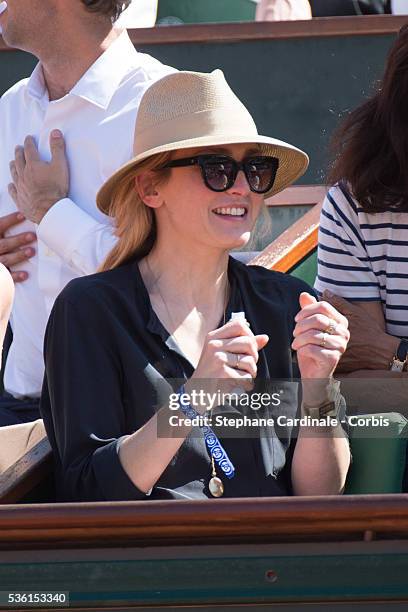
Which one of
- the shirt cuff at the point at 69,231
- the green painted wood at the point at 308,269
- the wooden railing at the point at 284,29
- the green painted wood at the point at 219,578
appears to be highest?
the wooden railing at the point at 284,29

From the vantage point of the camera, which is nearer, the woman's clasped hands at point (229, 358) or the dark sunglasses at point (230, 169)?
the woman's clasped hands at point (229, 358)

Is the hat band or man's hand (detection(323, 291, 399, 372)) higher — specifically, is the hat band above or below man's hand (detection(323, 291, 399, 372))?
above

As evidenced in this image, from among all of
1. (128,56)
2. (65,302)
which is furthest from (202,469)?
(128,56)

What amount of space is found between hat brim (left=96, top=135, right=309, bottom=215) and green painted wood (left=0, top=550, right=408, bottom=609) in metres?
0.82

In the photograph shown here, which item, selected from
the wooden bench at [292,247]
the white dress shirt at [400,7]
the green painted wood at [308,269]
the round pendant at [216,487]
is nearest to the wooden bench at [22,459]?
the round pendant at [216,487]

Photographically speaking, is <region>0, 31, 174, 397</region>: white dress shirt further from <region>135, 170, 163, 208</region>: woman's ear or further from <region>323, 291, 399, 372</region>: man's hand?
<region>323, 291, 399, 372</region>: man's hand

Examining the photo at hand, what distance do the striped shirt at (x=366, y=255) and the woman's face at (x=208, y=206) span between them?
1.44ft

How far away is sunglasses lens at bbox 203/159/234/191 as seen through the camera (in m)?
2.51

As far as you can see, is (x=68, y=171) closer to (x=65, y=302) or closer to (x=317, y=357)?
(x=65, y=302)

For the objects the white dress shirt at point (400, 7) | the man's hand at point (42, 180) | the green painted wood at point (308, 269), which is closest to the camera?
the man's hand at point (42, 180)

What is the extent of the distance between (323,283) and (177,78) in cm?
65

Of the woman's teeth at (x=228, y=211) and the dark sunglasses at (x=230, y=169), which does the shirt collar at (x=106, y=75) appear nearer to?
the dark sunglasses at (x=230, y=169)

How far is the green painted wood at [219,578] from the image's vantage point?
2086mm

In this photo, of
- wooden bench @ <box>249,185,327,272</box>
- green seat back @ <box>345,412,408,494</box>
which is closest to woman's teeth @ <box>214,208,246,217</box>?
green seat back @ <box>345,412,408,494</box>
